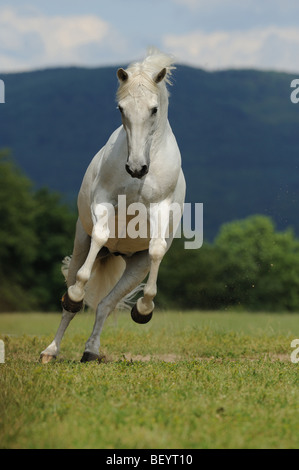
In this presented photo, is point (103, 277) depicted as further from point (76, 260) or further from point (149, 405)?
point (149, 405)

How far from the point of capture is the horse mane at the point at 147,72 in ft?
23.6

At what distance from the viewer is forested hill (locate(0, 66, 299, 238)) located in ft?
539

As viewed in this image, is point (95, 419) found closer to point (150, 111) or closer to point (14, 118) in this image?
point (150, 111)

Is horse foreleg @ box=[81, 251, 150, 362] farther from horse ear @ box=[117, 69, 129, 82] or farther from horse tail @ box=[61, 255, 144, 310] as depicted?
horse ear @ box=[117, 69, 129, 82]

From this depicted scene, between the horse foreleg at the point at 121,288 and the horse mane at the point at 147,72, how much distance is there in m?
2.44

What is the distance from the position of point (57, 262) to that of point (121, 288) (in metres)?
46.0

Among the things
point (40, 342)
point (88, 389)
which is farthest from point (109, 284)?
point (88, 389)

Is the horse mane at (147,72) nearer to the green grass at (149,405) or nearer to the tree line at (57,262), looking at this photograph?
the green grass at (149,405)

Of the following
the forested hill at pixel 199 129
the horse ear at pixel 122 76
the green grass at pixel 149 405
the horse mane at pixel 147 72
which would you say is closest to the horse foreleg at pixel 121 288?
the green grass at pixel 149 405

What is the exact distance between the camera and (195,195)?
16750 centimetres

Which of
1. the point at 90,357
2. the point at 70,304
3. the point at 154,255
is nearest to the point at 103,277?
the point at 90,357

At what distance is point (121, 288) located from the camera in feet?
29.2

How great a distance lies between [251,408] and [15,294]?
155 ft

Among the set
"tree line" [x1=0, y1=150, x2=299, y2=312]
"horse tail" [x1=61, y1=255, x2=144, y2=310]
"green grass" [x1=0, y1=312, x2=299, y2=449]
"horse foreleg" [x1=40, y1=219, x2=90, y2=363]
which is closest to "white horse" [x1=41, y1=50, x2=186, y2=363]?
"horse foreleg" [x1=40, y1=219, x2=90, y2=363]
